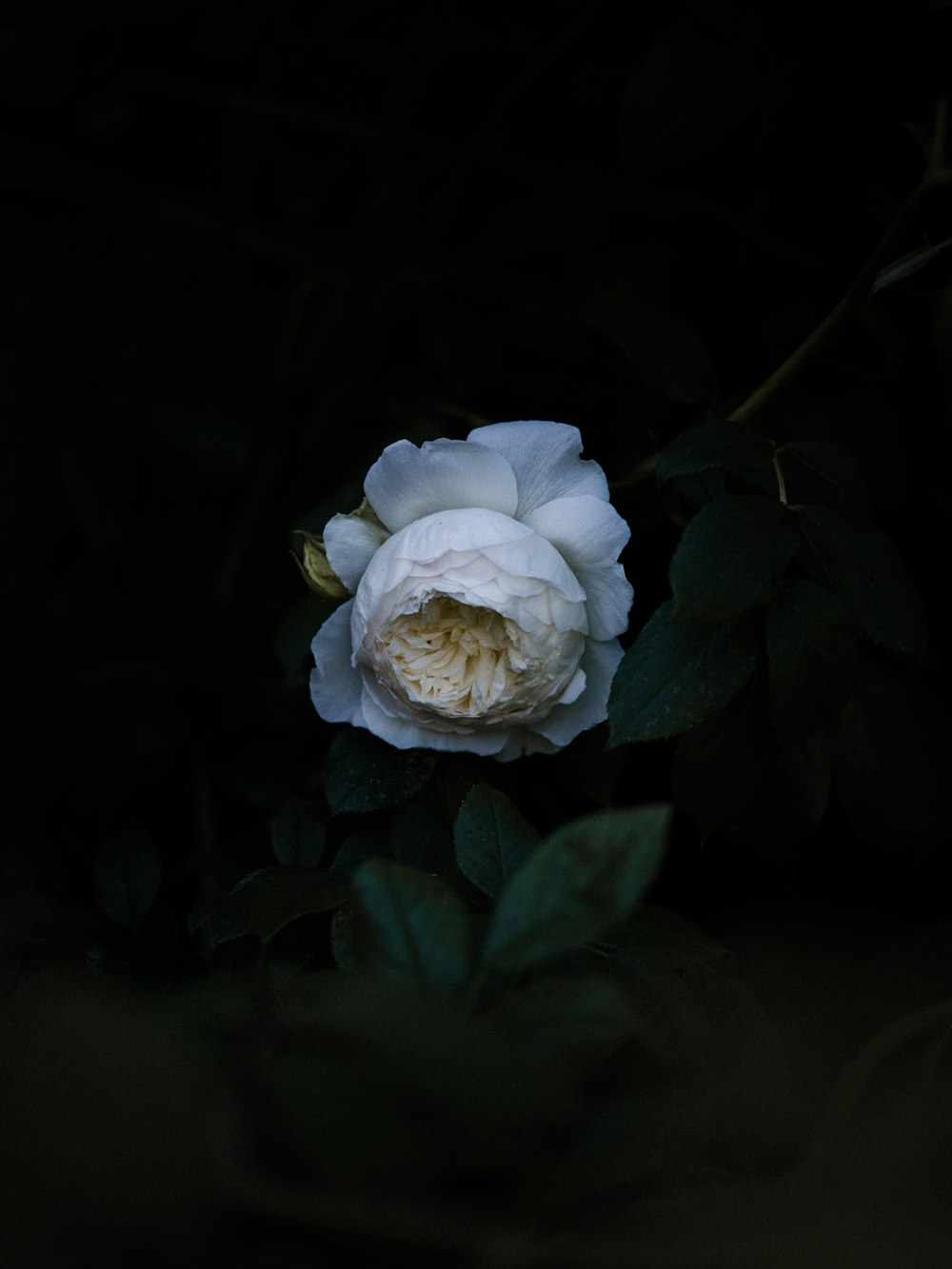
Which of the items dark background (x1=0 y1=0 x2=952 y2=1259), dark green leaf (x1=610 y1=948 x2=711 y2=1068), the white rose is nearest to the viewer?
dark green leaf (x1=610 y1=948 x2=711 y2=1068)

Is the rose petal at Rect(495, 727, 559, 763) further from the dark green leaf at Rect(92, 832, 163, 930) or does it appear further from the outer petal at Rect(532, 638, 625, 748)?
the dark green leaf at Rect(92, 832, 163, 930)

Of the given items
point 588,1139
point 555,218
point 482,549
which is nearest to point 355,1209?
point 588,1139

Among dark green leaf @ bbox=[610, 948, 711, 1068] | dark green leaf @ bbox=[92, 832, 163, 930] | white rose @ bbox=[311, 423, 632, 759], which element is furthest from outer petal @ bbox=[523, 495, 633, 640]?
dark green leaf @ bbox=[92, 832, 163, 930]

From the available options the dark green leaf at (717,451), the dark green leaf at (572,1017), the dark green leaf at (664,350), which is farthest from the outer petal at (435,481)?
the dark green leaf at (572,1017)

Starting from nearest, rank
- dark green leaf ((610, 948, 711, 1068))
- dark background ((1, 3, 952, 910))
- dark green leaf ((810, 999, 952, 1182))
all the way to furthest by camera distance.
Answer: dark green leaf ((810, 999, 952, 1182)), dark green leaf ((610, 948, 711, 1068)), dark background ((1, 3, 952, 910))

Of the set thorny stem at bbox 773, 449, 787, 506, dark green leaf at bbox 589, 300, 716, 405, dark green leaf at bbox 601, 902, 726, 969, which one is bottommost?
dark green leaf at bbox 601, 902, 726, 969

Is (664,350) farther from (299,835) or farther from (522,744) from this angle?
(299,835)

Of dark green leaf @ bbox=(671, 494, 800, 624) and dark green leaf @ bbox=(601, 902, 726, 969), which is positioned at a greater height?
dark green leaf @ bbox=(671, 494, 800, 624)
